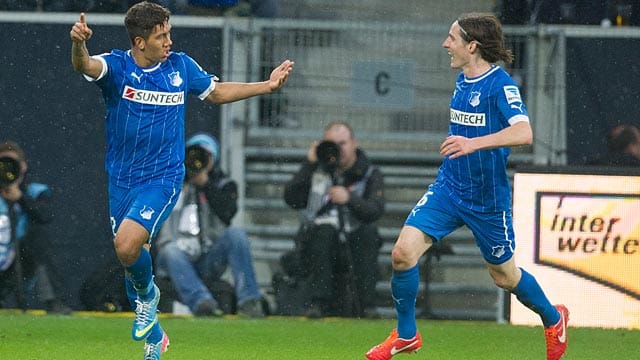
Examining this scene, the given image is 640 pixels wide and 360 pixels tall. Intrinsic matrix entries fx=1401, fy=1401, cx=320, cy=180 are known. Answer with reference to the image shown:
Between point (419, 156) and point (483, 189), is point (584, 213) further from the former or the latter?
point (483, 189)

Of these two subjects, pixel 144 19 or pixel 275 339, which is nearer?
pixel 144 19

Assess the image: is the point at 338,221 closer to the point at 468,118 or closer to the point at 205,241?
the point at 205,241

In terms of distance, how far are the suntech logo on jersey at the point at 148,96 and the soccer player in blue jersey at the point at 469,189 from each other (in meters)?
1.54

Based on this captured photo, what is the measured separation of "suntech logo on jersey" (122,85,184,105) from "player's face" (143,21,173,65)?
20 centimetres

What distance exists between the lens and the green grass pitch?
29.3 ft

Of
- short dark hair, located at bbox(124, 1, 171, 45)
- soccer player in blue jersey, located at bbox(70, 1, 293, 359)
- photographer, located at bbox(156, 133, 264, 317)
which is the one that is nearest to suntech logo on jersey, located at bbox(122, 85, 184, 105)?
soccer player in blue jersey, located at bbox(70, 1, 293, 359)

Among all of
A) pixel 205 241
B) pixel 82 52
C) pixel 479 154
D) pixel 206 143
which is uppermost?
pixel 82 52

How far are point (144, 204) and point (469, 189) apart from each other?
1.82 metres

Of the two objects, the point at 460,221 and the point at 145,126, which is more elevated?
the point at 145,126

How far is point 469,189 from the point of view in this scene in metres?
7.88

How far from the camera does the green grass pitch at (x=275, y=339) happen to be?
29.3ft

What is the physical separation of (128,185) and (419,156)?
5.51 metres

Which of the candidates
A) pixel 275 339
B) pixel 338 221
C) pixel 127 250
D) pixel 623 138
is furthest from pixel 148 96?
pixel 623 138

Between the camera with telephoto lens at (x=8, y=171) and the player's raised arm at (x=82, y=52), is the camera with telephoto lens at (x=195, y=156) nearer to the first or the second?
the camera with telephoto lens at (x=8, y=171)
